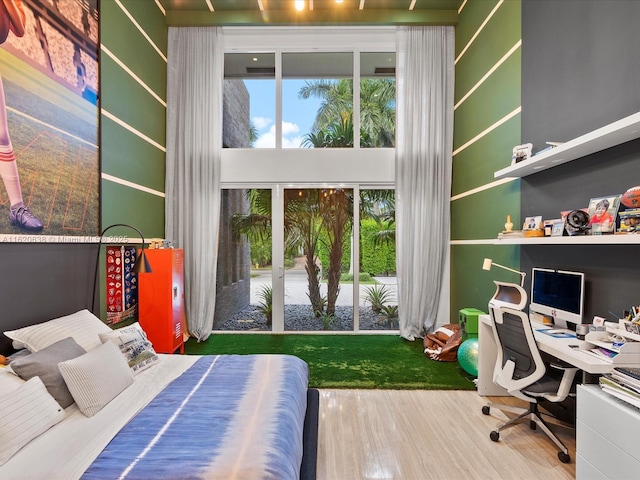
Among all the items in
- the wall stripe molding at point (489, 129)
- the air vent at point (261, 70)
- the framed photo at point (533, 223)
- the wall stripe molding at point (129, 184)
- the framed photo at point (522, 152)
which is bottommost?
the framed photo at point (533, 223)

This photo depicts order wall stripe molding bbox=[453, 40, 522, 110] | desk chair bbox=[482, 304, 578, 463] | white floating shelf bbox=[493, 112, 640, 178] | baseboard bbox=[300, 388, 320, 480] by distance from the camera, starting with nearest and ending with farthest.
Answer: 1. baseboard bbox=[300, 388, 320, 480]
2. white floating shelf bbox=[493, 112, 640, 178]
3. desk chair bbox=[482, 304, 578, 463]
4. wall stripe molding bbox=[453, 40, 522, 110]

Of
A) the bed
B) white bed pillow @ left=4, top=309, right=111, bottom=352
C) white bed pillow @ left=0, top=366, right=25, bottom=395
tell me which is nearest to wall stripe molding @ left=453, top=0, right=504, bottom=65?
the bed

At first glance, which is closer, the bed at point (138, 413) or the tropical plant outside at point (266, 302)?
the bed at point (138, 413)

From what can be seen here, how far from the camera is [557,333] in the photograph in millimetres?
2346

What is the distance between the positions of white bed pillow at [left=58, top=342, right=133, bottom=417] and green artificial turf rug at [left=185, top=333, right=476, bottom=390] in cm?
174

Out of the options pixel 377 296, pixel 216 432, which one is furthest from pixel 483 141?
pixel 216 432

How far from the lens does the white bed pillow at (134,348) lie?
221 centimetres

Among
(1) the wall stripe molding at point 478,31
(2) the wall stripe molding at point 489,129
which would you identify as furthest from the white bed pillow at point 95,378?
(1) the wall stripe molding at point 478,31

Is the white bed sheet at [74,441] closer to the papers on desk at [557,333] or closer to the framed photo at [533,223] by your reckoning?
the papers on desk at [557,333]

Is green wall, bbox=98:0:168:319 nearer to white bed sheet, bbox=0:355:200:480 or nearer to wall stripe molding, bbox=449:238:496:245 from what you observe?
white bed sheet, bbox=0:355:200:480

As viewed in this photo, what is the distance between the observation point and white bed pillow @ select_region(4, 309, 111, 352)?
1978mm

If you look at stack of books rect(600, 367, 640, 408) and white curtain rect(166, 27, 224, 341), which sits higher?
white curtain rect(166, 27, 224, 341)

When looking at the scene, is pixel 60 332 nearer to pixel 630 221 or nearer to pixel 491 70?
pixel 630 221

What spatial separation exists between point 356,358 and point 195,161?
132 inches
